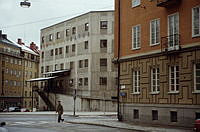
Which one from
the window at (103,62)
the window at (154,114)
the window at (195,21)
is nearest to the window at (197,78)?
the window at (195,21)

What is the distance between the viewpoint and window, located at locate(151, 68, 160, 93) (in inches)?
1072

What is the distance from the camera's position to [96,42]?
208 ft

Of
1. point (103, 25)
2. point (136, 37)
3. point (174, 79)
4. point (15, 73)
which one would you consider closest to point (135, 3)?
point (136, 37)

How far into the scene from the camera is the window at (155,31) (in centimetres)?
2761

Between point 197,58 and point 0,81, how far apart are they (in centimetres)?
7243

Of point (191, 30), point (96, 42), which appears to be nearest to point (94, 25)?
point (96, 42)

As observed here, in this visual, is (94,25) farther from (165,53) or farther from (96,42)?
(165,53)

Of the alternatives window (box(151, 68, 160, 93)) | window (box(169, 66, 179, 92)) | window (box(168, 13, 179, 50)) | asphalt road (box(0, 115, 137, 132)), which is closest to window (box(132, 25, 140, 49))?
window (box(151, 68, 160, 93))

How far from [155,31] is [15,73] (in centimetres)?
7867

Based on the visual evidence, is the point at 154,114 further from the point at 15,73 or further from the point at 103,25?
the point at 15,73

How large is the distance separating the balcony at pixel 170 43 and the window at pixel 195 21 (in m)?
1.45

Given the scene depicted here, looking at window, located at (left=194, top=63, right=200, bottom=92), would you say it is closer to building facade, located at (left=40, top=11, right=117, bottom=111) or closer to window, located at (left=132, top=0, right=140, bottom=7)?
window, located at (left=132, top=0, right=140, bottom=7)

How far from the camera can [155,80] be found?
27.5 meters

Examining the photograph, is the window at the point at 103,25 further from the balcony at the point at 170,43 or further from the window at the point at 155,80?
the balcony at the point at 170,43
